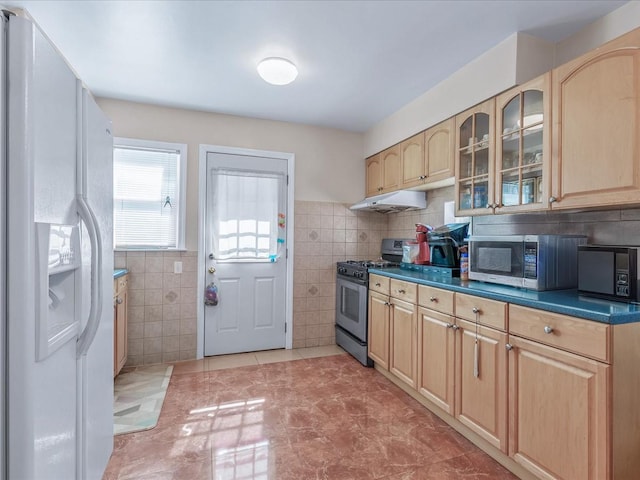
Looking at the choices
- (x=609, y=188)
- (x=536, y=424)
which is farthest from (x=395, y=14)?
(x=536, y=424)

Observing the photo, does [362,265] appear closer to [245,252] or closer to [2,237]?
[245,252]

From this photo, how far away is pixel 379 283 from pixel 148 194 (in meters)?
2.26

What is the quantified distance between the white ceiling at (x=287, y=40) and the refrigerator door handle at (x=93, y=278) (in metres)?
1.35

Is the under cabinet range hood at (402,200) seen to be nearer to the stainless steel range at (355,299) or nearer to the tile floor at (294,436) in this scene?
the stainless steel range at (355,299)

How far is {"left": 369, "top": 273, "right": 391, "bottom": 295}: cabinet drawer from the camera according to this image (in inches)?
110

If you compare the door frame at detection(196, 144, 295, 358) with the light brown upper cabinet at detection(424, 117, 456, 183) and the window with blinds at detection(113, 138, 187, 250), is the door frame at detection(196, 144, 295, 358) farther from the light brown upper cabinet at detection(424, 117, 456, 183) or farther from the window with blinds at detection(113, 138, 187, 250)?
the light brown upper cabinet at detection(424, 117, 456, 183)

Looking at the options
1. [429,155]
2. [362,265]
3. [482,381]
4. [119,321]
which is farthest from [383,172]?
[119,321]

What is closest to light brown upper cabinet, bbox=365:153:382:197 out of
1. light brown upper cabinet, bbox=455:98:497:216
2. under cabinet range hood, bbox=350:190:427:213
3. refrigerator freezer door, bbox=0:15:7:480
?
under cabinet range hood, bbox=350:190:427:213

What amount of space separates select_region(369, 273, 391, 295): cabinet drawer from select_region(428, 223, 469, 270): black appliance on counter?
16.8 inches

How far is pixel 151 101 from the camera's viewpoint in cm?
306

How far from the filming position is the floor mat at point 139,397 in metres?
2.14

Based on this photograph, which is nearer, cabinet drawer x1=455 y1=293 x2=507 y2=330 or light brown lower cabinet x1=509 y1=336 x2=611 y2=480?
light brown lower cabinet x1=509 y1=336 x2=611 y2=480

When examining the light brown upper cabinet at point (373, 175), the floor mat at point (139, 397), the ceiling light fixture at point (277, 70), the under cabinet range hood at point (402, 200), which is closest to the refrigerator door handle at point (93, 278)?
the floor mat at point (139, 397)

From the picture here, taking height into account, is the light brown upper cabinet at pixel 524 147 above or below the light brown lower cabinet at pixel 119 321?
above
